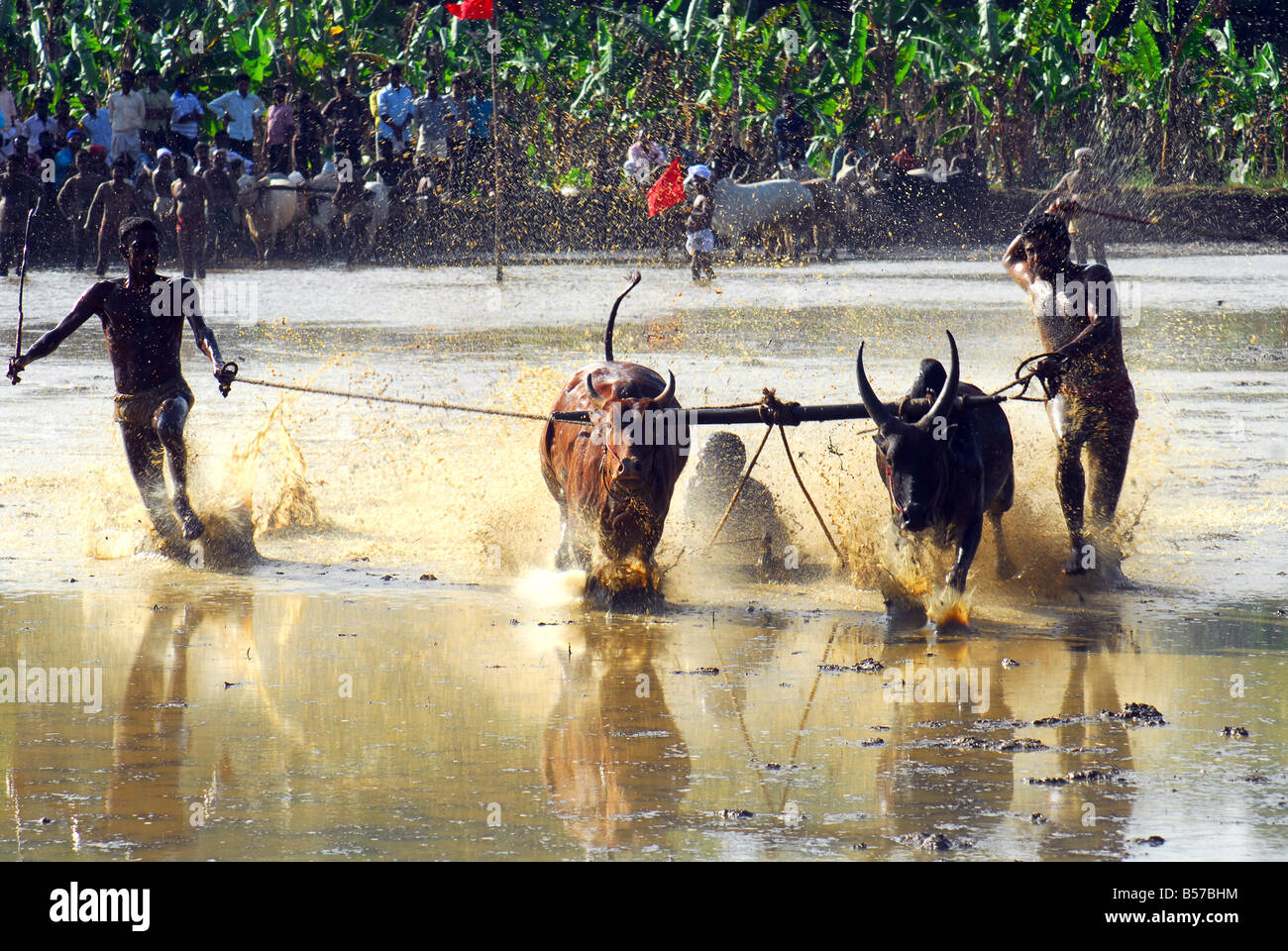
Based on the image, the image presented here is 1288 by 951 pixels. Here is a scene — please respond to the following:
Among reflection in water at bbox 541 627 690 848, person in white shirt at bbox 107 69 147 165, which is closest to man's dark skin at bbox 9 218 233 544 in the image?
reflection in water at bbox 541 627 690 848

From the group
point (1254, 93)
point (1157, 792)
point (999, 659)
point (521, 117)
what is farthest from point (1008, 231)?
point (1157, 792)

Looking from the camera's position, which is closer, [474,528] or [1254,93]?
[474,528]

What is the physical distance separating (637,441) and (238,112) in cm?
1902

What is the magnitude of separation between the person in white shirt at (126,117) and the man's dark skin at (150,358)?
15972 millimetres

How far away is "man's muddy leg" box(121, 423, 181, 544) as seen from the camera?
31.1ft

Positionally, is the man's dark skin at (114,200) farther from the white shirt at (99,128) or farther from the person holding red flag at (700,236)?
the person holding red flag at (700,236)

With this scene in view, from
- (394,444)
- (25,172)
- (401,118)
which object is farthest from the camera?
(401,118)

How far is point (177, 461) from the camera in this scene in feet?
30.6

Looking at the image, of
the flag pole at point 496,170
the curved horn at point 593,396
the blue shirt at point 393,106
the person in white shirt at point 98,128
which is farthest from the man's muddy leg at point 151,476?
the blue shirt at point 393,106

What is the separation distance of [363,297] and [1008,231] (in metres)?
11.5

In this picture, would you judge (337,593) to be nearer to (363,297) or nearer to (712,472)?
(712,472)

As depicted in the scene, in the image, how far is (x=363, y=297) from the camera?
67.7 feet
